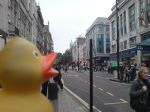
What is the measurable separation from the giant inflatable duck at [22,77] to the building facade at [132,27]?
127ft

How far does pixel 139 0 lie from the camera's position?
170ft

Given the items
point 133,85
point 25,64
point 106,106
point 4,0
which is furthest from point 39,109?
point 4,0

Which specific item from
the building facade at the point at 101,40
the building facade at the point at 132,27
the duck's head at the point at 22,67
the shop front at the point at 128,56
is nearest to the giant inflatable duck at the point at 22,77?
the duck's head at the point at 22,67

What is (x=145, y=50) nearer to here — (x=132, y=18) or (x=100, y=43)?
(x=132, y=18)

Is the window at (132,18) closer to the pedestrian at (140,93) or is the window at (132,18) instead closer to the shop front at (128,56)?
the shop front at (128,56)

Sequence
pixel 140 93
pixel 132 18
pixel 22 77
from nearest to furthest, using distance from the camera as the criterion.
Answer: pixel 22 77 → pixel 140 93 → pixel 132 18

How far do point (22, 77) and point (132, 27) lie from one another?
54.6 m

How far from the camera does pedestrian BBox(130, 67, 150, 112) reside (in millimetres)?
7103

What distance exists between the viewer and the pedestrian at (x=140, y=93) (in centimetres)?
710

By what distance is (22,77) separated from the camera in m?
3.48

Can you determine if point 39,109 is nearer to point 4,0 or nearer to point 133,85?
point 133,85

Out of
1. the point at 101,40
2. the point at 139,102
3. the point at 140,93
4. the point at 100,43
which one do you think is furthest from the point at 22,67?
the point at 100,43

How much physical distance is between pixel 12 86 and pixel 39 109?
34 centimetres

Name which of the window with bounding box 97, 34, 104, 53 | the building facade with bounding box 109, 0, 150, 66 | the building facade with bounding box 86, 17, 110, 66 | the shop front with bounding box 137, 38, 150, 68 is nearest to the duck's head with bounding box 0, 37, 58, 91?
the shop front with bounding box 137, 38, 150, 68
